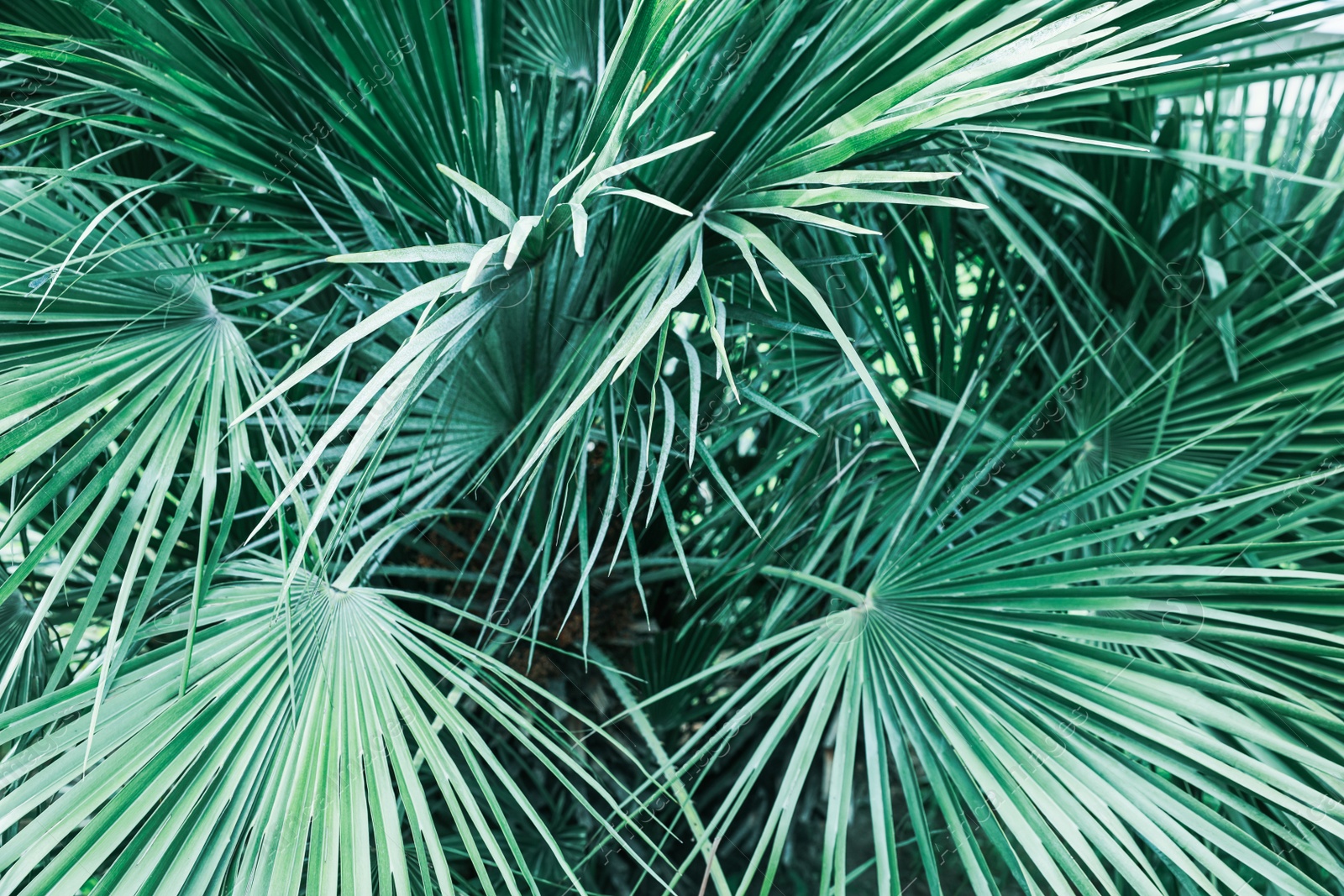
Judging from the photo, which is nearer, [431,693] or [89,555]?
[431,693]

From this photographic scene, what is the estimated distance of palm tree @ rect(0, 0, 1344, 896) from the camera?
67 centimetres

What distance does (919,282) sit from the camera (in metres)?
1.13

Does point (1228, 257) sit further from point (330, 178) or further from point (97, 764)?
point (97, 764)

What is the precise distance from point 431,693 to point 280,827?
147 mm

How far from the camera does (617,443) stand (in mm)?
781

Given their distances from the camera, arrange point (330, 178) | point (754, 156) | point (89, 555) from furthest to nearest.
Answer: point (89, 555), point (330, 178), point (754, 156)

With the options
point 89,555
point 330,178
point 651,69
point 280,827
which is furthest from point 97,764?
point 651,69

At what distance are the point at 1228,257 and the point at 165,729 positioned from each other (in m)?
1.50

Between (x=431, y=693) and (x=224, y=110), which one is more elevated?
(x=224, y=110)

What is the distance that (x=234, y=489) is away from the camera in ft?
2.47

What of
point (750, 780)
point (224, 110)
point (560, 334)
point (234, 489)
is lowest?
point (750, 780)

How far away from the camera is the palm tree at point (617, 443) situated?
67 centimetres

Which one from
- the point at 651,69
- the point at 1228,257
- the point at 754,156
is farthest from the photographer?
the point at 1228,257

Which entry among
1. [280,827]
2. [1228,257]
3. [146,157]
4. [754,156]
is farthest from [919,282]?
[146,157]
